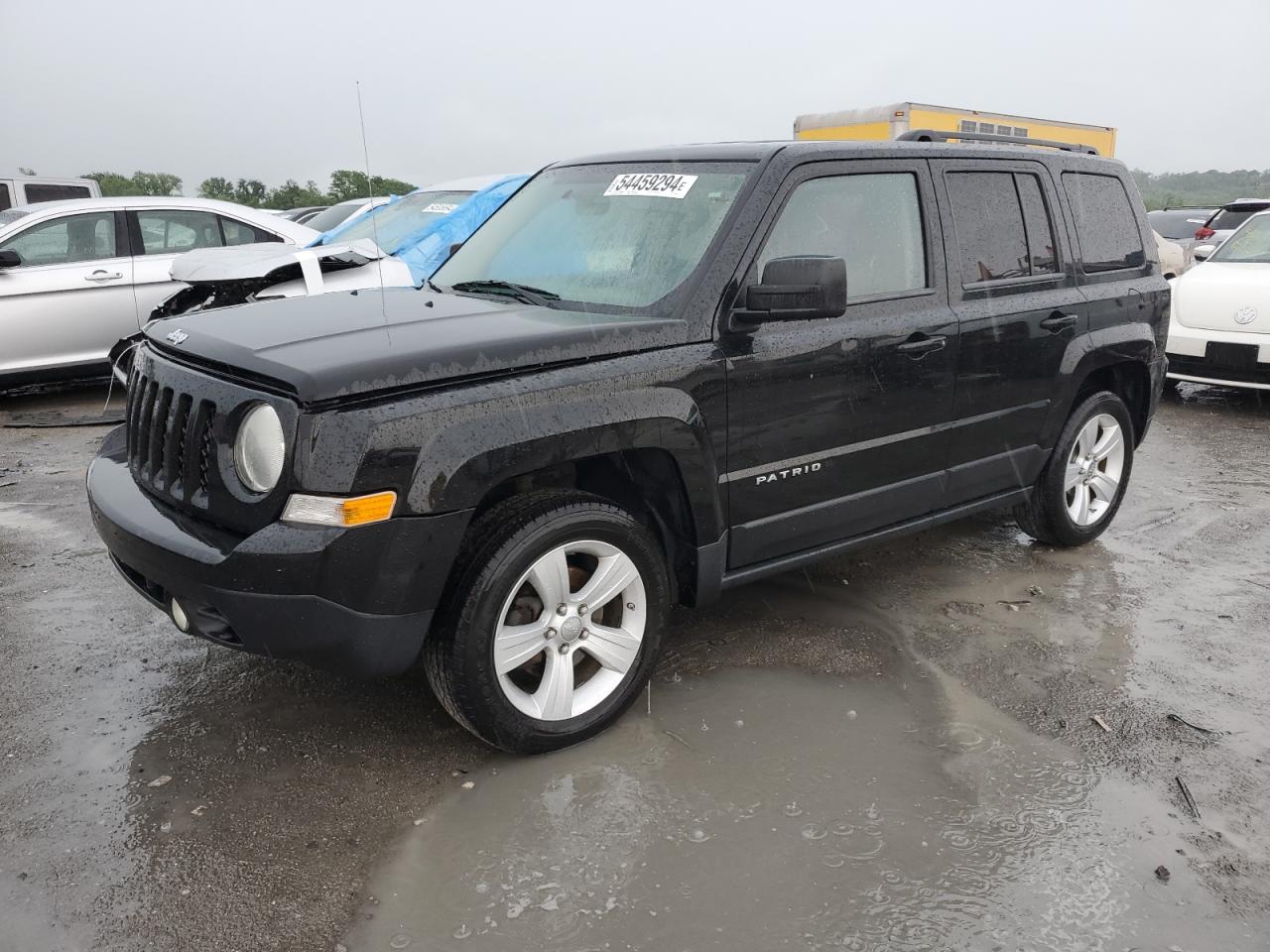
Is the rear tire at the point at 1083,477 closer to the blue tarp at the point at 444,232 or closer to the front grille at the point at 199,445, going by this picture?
the front grille at the point at 199,445

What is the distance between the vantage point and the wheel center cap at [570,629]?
315 centimetres

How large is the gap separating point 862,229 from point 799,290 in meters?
0.73

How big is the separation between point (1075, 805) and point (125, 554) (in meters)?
2.89

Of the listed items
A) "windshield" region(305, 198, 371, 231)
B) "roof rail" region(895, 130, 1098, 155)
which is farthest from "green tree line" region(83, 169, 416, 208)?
"roof rail" region(895, 130, 1098, 155)

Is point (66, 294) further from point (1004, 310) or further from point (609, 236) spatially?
point (1004, 310)

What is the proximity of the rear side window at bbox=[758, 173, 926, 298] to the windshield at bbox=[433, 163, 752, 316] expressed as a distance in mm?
235

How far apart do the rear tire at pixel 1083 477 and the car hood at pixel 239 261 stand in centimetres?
391

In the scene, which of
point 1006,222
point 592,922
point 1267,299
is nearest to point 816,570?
point 1006,222

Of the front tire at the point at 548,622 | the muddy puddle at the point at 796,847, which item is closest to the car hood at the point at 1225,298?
the muddy puddle at the point at 796,847

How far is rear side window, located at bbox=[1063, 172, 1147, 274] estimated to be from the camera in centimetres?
472

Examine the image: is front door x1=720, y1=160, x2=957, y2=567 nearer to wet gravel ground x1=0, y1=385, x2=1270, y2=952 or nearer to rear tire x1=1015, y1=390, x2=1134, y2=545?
wet gravel ground x1=0, y1=385, x2=1270, y2=952

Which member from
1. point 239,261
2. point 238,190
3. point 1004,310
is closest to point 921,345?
point 1004,310

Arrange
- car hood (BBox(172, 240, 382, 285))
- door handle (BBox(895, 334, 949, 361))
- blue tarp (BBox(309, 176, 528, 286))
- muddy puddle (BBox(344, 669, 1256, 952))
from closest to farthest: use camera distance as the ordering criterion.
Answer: muddy puddle (BBox(344, 669, 1256, 952)) → door handle (BBox(895, 334, 949, 361)) → car hood (BBox(172, 240, 382, 285)) → blue tarp (BBox(309, 176, 528, 286))

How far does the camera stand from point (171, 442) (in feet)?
10.0
